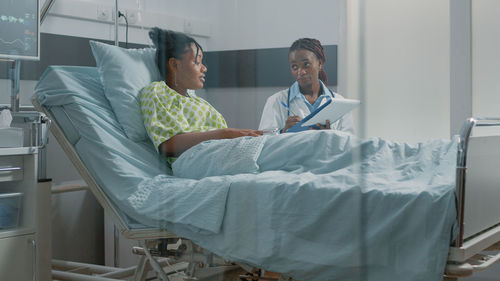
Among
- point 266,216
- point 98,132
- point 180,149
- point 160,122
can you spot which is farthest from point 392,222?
point 98,132

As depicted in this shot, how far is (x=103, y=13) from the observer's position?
2.10m

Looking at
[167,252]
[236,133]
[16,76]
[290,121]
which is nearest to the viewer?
[290,121]

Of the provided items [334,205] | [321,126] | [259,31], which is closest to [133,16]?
[259,31]

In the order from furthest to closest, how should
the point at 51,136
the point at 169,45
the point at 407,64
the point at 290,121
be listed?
the point at 51,136, the point at 169,45, the point at 290,121, the point at 407,64

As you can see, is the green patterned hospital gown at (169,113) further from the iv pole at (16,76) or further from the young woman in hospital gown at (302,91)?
the iv pole at (16,76)

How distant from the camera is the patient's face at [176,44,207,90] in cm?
160

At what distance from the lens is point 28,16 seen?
77.9 inches

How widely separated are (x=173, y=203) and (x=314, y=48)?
0.59m

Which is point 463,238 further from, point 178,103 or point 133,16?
point 133,16

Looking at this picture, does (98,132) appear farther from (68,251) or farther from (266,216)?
(68,251)

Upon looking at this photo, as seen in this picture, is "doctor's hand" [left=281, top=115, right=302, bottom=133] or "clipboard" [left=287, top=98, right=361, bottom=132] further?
"doctor's hand" [left=281, top=115, right=302, bottom=133]

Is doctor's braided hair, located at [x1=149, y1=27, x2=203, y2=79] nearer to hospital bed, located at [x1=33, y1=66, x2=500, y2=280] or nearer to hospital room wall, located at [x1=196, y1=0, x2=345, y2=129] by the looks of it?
hospital room wall, located at [x1=196, y1=0, x2=345, y2=129]

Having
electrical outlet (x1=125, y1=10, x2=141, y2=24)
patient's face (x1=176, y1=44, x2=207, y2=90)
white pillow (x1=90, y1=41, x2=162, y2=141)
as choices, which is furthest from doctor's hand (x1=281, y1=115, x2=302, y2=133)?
electrical outlet (x1=125, y1=10, x2=141, y2=24)

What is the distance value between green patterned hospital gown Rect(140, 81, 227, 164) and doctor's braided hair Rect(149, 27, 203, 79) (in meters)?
0.07
